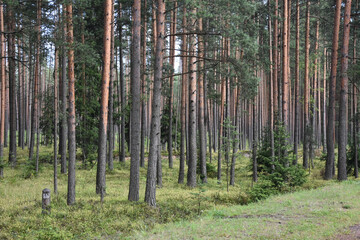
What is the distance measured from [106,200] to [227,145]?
282 inches

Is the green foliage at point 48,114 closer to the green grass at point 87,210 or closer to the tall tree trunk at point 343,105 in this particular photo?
the green grass at point 87,210

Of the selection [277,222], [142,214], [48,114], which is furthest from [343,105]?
[48,114]

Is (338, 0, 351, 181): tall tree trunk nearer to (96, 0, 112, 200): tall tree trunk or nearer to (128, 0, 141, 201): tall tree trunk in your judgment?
(128, 0, 141, 201): tall tree trunk

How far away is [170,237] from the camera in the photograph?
7.16 meters

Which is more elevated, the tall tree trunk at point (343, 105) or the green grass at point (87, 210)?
the tall tree trunk at point (343, 105)

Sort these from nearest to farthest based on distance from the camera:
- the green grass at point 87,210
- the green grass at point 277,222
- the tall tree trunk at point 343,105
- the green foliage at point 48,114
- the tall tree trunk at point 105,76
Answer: the green grass at point 277,222
the green grass at point 87,210
the tall tree trunk at point 105,76
the tall tree trunk at point 343,105
the green foliage at point 48,114

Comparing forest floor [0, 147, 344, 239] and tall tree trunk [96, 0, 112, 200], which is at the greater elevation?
tall tree trunk [96, 0, 112, 200]

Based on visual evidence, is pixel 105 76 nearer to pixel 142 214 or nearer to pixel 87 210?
pixel 87 210

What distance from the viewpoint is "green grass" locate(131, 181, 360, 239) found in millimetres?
7016

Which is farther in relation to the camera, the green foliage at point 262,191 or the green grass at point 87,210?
the green foliage at point 262,191

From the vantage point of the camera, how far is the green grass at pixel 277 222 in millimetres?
7016

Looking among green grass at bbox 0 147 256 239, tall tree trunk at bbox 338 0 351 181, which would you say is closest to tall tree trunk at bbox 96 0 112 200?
green grass at bbox 0 147 256 239

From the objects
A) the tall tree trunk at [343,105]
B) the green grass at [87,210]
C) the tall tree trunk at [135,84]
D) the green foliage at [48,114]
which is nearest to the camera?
the green grass at [87,210]

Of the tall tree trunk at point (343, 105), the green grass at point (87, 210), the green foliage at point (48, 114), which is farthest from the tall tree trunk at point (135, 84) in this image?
the tall tree trunk at point (343, 105)
